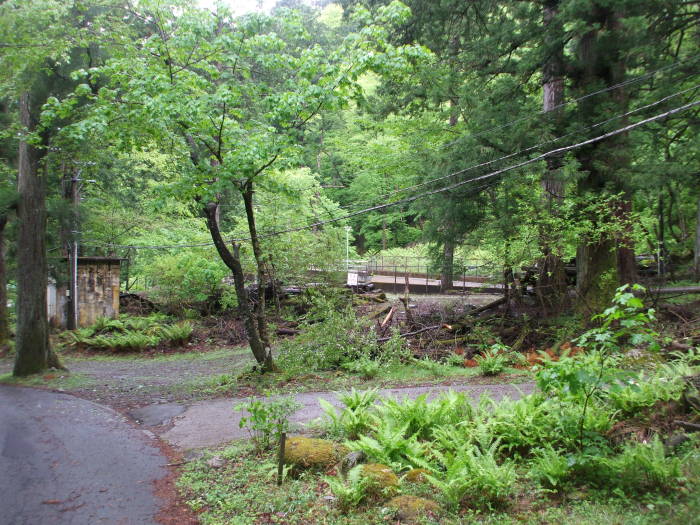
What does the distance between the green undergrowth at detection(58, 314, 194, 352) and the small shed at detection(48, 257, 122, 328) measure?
40.6 inches

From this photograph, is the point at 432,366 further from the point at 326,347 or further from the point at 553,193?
the point at 553,193

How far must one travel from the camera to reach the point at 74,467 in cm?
636

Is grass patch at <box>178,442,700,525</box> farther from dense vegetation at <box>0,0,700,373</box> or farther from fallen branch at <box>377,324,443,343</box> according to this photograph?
fallen branch at <box>377,324,443,343</box>

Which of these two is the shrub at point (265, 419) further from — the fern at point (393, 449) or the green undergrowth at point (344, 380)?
the green undergrowth at point (344, 380)

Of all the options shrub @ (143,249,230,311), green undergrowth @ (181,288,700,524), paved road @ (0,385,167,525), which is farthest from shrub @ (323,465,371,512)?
shrub @ (143,249,230,311)

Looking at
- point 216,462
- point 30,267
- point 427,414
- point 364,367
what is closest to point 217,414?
point 216,462

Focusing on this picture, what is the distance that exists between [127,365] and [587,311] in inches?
546

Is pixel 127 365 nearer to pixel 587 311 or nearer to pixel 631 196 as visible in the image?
pixel 587 311

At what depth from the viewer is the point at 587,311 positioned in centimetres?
1210

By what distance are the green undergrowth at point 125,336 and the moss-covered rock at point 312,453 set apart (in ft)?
44.2

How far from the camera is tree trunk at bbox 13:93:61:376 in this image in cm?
1270

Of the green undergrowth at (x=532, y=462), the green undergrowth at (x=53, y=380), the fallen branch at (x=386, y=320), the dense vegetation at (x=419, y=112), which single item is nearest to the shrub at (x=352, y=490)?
the green undergrowth at (x=532, y=462)

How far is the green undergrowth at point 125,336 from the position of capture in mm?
17703

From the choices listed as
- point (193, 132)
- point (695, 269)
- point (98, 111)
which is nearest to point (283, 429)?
point (193, 132)
